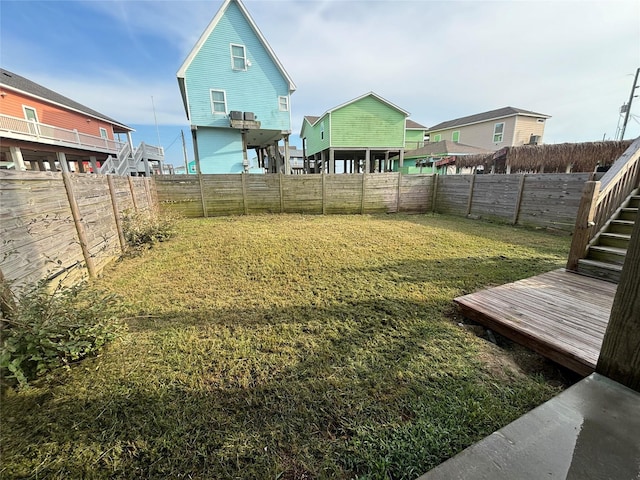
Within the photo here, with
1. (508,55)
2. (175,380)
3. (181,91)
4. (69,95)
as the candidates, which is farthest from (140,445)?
(69,95)

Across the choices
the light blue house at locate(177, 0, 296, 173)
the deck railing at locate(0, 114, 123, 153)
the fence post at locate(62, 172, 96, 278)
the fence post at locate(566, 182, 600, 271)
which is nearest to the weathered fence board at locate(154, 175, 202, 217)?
the light blue house at locate(177, 0, 296, 173)

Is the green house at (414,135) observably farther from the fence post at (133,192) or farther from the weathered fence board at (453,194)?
the fence post at (133,192)

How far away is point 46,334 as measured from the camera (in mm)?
1990

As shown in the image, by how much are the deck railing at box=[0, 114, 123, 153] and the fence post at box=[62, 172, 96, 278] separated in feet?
40.3

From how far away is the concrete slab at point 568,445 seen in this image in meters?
1.03

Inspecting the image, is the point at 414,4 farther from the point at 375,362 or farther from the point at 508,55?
the point at 375,362

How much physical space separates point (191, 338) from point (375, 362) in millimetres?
1825

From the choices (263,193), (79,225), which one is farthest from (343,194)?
(79,225)

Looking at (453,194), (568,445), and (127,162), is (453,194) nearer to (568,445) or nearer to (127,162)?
(568,445)

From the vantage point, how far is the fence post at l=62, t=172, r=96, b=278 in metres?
3.50

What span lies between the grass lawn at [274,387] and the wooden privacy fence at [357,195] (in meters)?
5.13

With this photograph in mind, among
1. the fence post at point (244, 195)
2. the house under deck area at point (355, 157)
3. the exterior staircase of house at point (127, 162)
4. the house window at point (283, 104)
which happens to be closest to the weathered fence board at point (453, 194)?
the house under deck area at point (355, 157)

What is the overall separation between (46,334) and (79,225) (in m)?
2.39

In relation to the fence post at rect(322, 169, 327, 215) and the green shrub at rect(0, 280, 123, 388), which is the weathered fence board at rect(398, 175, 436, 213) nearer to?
the fence post at rect(322, 169, 327, 215)
